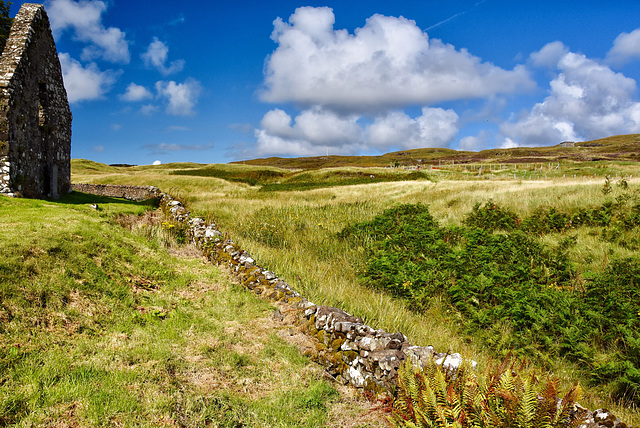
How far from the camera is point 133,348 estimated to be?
5.26 meters

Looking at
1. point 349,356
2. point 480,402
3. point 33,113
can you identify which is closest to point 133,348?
point 349,356

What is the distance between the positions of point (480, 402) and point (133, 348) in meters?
4.91

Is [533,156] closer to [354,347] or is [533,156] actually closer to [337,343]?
[337,343]

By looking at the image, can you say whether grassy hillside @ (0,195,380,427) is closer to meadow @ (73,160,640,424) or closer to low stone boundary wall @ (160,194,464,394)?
low stone boundary wall @ (160,194,464,394)

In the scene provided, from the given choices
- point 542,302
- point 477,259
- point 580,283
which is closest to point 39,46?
point 477,259

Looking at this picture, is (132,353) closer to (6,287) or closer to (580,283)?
(6,287)

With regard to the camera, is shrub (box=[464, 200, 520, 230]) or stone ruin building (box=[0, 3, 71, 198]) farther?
shrub (box=[464, 200, 520, 230])

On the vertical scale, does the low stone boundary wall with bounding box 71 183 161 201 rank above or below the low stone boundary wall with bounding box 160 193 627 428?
above

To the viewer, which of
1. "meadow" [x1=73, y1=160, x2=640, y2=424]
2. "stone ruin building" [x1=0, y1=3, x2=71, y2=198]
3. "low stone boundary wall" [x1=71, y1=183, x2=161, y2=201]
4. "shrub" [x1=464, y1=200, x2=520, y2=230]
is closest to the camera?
"meadow" [x1=73, y1=160, x2=640, y2=424]

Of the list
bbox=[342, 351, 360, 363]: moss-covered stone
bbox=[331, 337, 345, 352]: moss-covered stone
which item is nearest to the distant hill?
bbox=[331, 337, 345, 352]: moss-covered stone

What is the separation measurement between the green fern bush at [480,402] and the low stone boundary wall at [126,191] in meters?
22.7

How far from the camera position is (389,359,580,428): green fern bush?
10.4 feet

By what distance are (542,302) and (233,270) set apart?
7329 mm

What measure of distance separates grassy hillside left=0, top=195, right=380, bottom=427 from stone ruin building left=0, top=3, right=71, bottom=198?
16.8 ft
